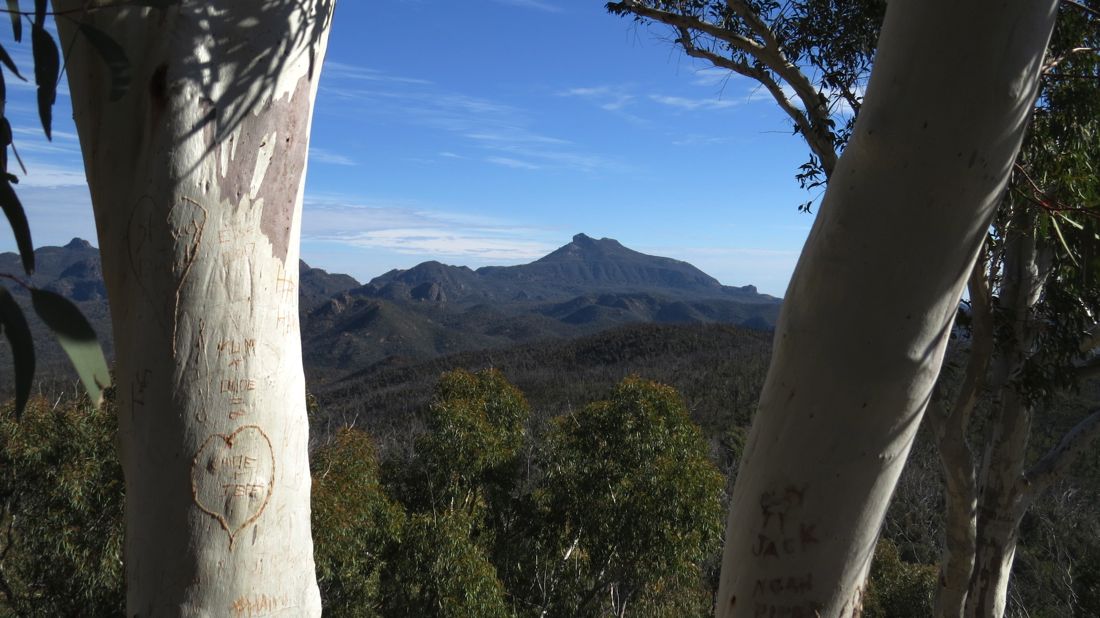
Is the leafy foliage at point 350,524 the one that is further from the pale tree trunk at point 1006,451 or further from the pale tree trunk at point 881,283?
the pale tree trunk at point 881,283

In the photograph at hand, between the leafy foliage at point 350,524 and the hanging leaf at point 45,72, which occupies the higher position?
the hanging leaf at point 45,72

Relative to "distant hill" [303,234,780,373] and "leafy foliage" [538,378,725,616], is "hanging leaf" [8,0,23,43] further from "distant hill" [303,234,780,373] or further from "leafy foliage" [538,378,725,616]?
"distant hill" [303,234,780,373]

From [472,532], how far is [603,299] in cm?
13509

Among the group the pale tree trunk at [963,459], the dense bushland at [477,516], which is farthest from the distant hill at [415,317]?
the pale tree trunk at [963,459]

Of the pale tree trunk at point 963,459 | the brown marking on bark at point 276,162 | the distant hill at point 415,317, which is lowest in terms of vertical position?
the distant hill at point 415,317

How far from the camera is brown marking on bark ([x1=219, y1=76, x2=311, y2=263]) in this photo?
1087mm

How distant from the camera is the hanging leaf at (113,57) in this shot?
91 cm

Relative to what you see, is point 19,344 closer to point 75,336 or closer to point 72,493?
point 75,336

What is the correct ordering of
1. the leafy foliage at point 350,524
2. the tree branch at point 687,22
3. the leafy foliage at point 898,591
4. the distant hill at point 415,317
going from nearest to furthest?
the tree branch at point 687,22
the leafy foliage at point 350,524
the leafy foliage at point 898,591
the distant hill at point 415,317

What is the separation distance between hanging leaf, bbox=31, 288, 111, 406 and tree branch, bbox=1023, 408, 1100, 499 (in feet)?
18.5

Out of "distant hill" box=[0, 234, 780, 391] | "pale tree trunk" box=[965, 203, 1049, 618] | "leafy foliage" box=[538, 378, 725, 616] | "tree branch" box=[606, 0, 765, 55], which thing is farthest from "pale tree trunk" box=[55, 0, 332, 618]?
"distant hill" box=[0, 234, 780, 391]

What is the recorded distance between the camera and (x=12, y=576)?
374 inches

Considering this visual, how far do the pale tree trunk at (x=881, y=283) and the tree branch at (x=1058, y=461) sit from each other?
498 cm

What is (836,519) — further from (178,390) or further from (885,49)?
(178,390)
